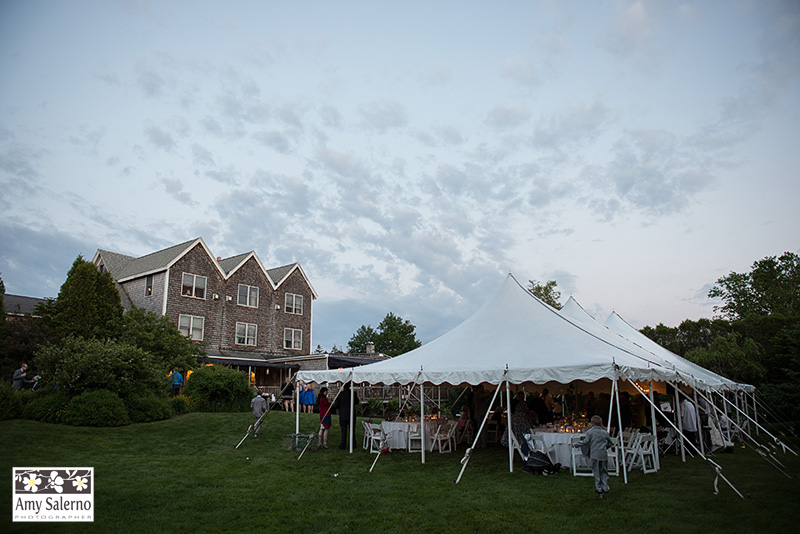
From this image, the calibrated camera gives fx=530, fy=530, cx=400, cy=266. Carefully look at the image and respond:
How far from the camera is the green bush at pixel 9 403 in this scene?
554 inches

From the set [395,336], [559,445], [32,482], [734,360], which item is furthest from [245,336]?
[395,336]

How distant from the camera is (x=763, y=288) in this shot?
148 ft

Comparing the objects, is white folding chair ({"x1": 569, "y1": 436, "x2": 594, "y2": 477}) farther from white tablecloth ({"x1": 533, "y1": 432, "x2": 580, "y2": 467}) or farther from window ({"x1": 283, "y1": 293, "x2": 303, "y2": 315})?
window ({"x1": 283, "y1": 293, "x2": 303, "y2": 315})

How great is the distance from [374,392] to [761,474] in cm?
1786

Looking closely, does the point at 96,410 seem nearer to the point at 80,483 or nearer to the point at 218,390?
the point at 218,390

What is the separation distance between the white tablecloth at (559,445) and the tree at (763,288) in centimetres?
3809

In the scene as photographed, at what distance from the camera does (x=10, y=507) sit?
6.76 metres

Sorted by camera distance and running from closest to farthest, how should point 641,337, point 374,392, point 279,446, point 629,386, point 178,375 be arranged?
1. point 279,446
2. point 629,386
3. point 641,337
4. point 178,375
5. point 374,392

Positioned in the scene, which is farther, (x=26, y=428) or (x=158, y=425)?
(x=158, y=425)

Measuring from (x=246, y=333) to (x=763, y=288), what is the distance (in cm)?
4253

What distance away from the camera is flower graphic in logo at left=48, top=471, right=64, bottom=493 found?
792 centimetres

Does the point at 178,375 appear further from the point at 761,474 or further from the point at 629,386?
the point at 761,474

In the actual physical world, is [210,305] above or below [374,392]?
above

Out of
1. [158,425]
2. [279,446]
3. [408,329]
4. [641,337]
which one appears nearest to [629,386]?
[641,337]
